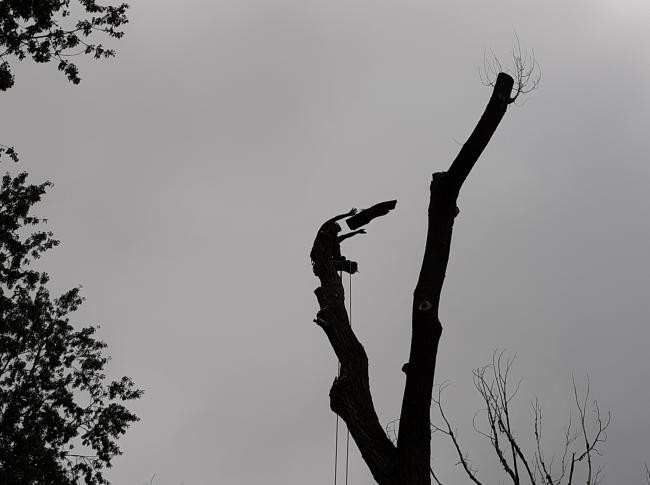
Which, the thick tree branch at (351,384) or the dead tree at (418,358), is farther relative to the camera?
the thick tree branch at (351,384)

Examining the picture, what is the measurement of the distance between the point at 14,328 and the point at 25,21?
23.1 ft

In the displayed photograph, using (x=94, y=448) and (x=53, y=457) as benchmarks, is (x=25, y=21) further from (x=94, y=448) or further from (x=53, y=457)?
(x=94, y=448)

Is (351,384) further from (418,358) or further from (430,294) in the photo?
(430,294)

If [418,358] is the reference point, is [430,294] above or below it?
above

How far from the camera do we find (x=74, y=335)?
1833 centimetres

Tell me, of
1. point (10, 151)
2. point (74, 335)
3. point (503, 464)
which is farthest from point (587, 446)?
point (74, 335)

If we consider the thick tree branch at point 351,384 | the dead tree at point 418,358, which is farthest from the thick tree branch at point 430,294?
the thick tree branch at point 351,384

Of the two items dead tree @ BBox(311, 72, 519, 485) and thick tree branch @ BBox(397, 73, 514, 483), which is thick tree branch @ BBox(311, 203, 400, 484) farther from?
thick tree branch @ BBox(397, 73, 514, 483)

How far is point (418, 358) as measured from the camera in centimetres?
334

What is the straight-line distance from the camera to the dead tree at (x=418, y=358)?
331cm

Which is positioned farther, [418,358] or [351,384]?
[351,384]

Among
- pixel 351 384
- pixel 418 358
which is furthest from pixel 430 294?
pixel 351 384

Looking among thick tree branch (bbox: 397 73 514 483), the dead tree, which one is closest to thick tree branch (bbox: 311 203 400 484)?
the dead tree

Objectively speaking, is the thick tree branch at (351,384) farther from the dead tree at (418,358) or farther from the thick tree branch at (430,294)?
the thick tree branch at (430,294)
